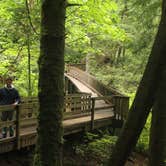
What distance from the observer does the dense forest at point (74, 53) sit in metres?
4.46

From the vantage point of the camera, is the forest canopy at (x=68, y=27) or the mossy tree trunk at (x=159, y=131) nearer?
the mossy tree trunk at (x=159, y=131)

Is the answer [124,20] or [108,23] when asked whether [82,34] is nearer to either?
[108,23]

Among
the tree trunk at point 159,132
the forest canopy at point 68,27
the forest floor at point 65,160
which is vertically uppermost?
the forest canopy at point 68,27

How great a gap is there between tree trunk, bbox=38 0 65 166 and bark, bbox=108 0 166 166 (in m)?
1.00

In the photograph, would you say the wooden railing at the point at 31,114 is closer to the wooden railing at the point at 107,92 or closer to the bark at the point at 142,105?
the wooden railing at the point at 107,92

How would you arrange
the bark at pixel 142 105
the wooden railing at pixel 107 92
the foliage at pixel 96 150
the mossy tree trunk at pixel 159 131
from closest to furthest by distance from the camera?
the bark at pixel 142 105, the mossy tree trunk at pixel 159 131, the foliage at pixel 96 150, the wooden railing at pixel 107 92

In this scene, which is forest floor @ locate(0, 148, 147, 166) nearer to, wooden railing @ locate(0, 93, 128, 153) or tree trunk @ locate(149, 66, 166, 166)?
wooden railing @ locate(0, 93, 128, 153)

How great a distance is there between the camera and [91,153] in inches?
385

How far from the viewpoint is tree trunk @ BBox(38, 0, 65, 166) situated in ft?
14.3

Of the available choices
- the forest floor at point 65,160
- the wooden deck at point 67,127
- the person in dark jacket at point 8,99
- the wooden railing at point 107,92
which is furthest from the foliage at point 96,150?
the person in dark jacket at point 8,99

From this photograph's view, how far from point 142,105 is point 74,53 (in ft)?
49.8

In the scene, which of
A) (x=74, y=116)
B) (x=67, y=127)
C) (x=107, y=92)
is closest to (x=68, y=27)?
(x=74, y=116)

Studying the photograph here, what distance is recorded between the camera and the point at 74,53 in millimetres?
19734

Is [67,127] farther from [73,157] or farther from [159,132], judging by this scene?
[159,132]
